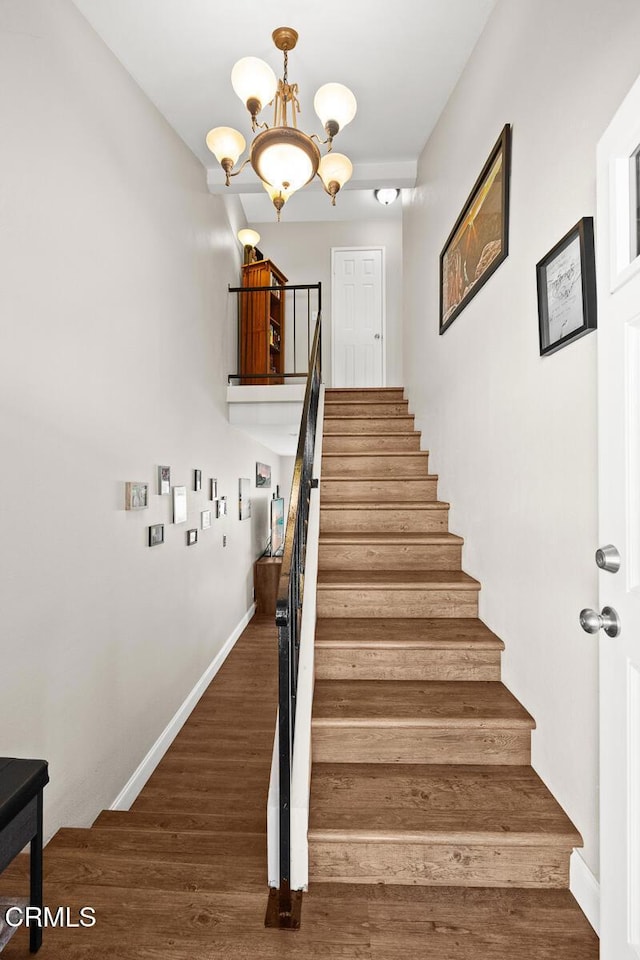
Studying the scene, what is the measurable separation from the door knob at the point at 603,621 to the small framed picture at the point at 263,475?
552cm

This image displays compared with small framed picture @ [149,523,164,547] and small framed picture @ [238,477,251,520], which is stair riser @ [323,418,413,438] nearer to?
small framed picture @ [238,477,251,520]

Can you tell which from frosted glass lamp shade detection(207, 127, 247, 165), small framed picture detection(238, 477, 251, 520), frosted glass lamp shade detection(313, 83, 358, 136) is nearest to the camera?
frosted glass lamp shade detection(313, 83, 358, 136)

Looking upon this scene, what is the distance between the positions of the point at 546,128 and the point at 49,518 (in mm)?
2303

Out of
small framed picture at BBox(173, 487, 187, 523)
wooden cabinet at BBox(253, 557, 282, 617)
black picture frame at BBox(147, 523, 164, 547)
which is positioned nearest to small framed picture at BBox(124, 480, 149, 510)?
black picture frame at BBox(147, 523, 164, 547)

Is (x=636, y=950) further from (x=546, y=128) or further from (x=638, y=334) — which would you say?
(x=546, y=128)

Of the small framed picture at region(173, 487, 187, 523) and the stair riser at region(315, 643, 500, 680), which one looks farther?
the small framed picture at region(173, 487, 187, 523)

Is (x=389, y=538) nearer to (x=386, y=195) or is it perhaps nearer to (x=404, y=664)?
(x=404, y=664)

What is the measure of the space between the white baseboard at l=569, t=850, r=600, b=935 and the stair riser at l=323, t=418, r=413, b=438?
3211 millimetres

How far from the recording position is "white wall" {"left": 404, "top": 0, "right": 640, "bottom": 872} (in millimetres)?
1537

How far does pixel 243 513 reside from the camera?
5.65m

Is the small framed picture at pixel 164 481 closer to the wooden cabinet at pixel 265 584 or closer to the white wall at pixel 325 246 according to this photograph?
the wooden cabinet at pixel 265 584

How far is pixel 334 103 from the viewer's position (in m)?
2.36

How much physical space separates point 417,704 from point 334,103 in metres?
2.61

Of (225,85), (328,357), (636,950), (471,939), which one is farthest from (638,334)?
(328,357)
